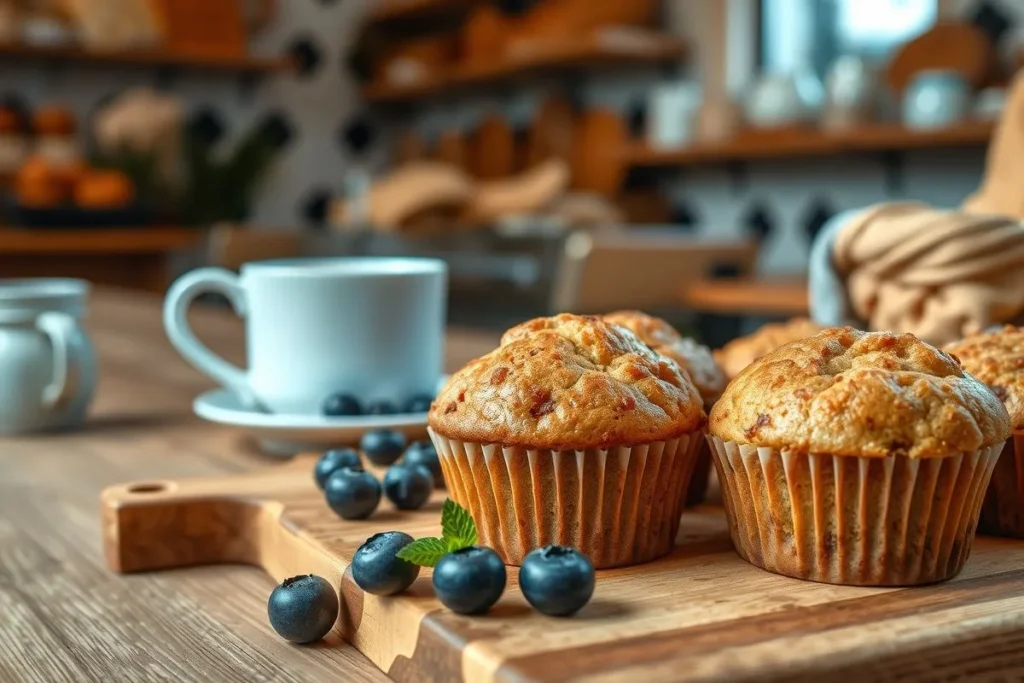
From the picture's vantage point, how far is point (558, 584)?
56 cm

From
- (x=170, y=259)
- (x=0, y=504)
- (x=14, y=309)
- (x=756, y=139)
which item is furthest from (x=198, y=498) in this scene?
(x=170, y=259)

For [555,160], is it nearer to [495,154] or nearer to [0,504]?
[495,154]

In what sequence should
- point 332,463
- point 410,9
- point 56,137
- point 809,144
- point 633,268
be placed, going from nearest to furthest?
1. point 332,463
2. point 633,268
3. point 809,144
4. point 56,137
5. point 410,9

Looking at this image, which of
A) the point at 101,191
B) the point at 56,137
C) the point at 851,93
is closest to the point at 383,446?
the point at 851,93

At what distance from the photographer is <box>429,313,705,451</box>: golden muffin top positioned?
0.70 meters

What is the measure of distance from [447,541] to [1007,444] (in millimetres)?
369

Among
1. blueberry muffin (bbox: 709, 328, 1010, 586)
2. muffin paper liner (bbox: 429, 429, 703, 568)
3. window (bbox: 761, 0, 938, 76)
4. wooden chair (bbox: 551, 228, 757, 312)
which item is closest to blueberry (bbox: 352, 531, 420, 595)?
muffin paper liner (bbox: 429, 429, 703, 568)

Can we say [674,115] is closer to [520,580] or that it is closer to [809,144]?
[809,144]

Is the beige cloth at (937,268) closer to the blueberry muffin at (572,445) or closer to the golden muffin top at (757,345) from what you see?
the golden muffin top at (757,345)

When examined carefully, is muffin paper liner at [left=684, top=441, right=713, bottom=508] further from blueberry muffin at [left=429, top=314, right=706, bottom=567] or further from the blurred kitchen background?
the blurred kitchen background

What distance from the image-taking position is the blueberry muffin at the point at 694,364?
A: 851 mm

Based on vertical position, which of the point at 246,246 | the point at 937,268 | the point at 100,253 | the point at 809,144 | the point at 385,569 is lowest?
the point at 100,253

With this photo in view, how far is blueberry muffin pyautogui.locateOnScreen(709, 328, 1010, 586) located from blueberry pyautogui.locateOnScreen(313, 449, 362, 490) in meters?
0.31

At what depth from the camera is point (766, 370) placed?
713mm
